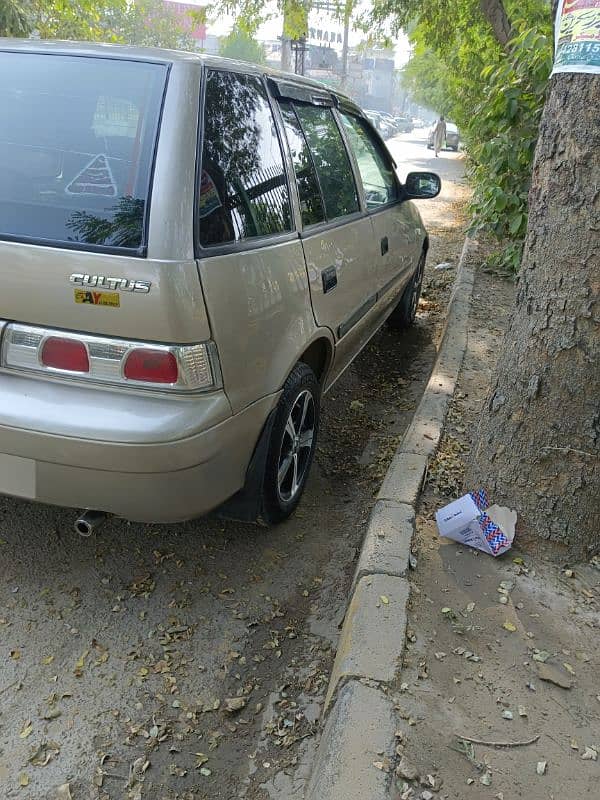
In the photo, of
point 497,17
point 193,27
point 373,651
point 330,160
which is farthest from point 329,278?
point 193,27

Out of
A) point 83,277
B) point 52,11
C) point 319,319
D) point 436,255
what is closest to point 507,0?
point 436,255

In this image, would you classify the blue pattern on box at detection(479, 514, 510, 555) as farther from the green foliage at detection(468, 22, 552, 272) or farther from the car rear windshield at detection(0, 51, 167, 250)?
the green foliage at detection(468, 22, 552, 272)

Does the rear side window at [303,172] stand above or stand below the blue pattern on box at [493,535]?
above

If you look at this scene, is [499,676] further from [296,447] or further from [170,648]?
[296,447]

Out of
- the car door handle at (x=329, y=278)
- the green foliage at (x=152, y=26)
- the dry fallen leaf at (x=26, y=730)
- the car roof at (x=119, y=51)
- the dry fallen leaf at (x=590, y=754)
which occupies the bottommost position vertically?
the dry fallen leaf at (x=26, y=730)

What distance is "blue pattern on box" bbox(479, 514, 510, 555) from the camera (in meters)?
2.78

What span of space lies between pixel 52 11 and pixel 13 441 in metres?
11.8

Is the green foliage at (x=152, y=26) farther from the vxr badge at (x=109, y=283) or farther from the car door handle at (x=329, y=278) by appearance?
the vxr badge at (x=109, y=283)

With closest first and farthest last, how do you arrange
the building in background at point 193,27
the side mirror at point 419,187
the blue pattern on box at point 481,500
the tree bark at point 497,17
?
the blue pattern on box at point 481,500 → the side mirror at point 419,187 → the tree bark at point 497,17 → the building in background at point 193,27

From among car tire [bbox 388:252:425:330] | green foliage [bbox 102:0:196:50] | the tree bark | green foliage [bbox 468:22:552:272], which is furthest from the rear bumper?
green foliage [bbox 102:0:196:50]

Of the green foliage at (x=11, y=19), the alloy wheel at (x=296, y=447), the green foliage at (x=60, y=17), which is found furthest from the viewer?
the green foliage at (x=60, y=17)

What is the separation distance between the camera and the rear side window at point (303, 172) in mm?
3145

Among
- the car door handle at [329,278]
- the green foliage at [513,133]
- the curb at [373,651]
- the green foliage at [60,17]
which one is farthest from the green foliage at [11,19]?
the curb at [373,651]

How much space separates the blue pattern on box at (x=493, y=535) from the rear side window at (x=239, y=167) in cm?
144
